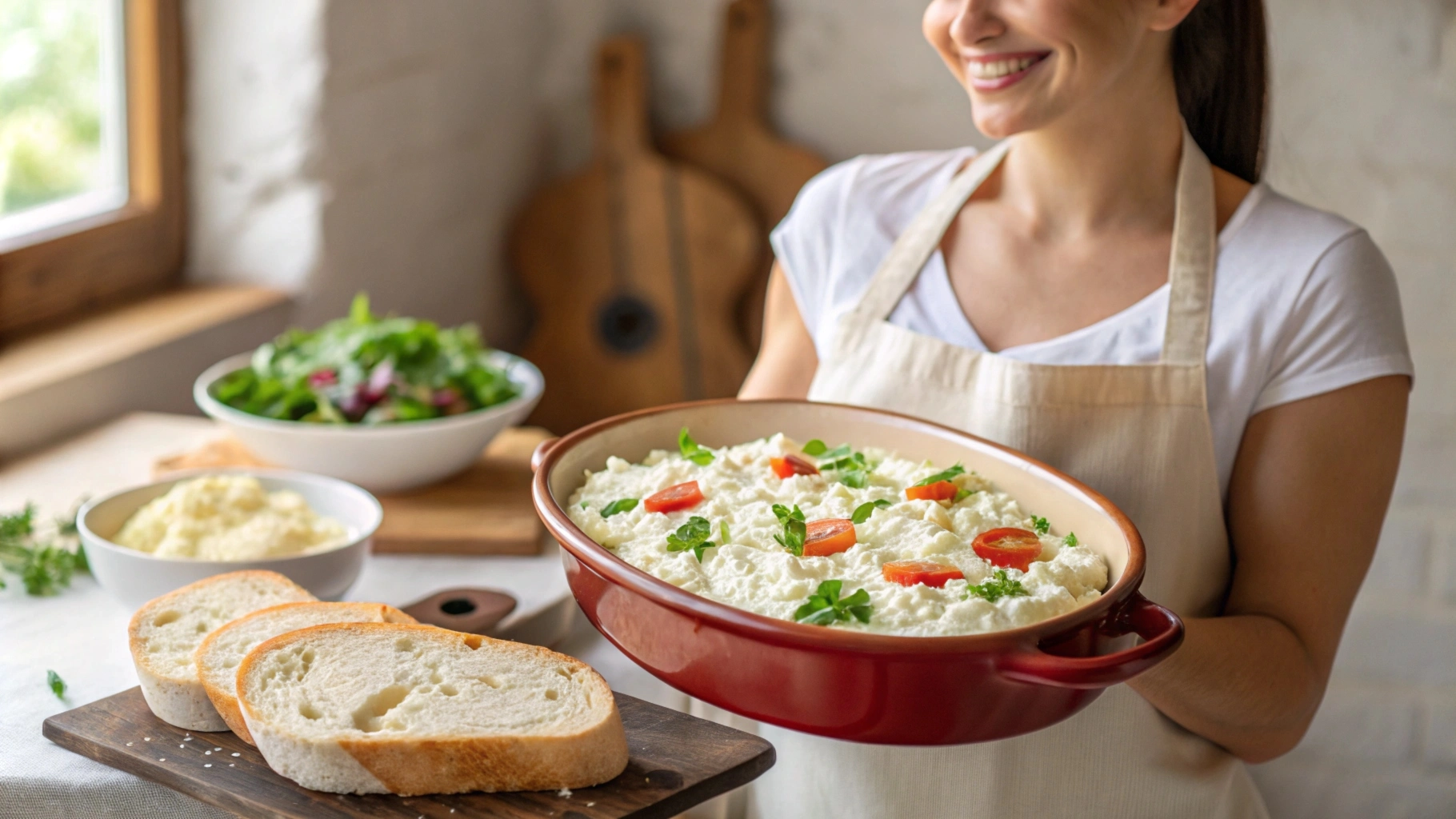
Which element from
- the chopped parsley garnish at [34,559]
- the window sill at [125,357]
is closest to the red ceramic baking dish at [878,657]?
the chopped parsley garnish at [34,559]

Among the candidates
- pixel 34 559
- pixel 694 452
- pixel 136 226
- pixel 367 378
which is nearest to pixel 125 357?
pixel 136 226

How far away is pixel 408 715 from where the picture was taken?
965 millimetres

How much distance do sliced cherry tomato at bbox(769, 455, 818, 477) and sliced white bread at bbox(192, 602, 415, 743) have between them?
36 centimetres

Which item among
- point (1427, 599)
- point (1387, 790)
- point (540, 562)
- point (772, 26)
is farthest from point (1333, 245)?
point (772, 26)

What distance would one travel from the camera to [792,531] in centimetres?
103

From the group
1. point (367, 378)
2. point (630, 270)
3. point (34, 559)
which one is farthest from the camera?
point (630, 270)

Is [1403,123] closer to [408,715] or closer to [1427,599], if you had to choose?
[1427,599]

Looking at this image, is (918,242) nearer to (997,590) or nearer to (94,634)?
(997,590)

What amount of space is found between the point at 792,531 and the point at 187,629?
560 millimetres

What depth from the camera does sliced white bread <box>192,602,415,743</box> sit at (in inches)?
39.6

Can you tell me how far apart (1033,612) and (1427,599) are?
1621mm

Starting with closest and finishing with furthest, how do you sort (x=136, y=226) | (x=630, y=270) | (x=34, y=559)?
(x=34, y=559) < (x=136, y=226) < (x=630, y=270)

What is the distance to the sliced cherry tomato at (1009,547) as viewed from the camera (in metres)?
1.02

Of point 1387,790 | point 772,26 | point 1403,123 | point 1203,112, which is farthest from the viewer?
point 772,26
